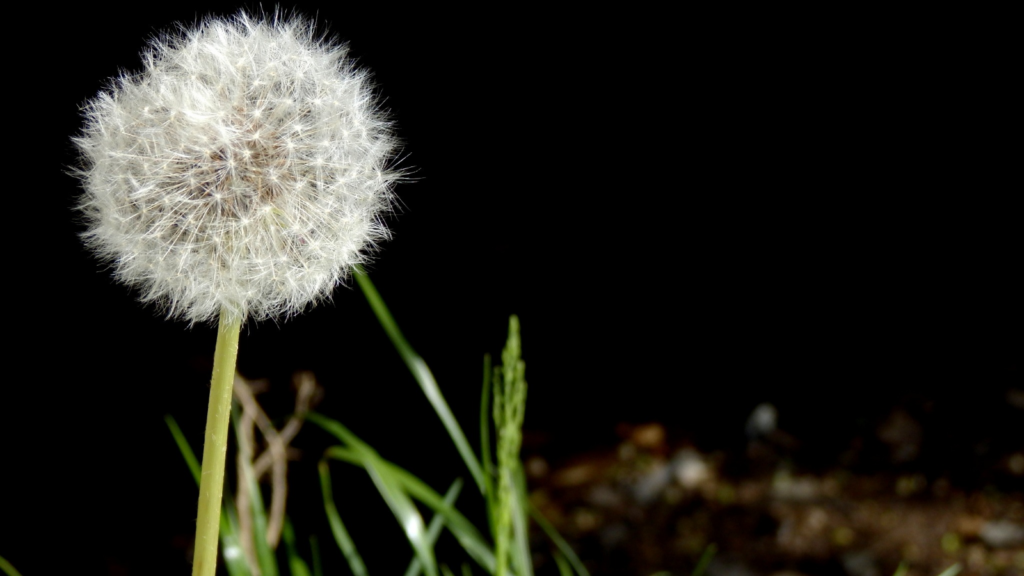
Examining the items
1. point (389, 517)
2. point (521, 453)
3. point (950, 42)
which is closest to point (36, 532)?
point (389, 517)

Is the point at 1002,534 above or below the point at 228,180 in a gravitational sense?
above

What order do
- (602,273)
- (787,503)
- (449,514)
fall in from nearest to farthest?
(449,514) < (787,503) < (602,273)

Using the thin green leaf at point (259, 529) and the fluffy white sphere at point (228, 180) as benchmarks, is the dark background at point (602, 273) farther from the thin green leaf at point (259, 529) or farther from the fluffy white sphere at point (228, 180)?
the fluffy white sphere at point (228, 180)

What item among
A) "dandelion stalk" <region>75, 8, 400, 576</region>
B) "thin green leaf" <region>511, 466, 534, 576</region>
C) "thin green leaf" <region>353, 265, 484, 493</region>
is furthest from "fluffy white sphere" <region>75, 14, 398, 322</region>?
"thin green leaf" <region>511, 466, 534, 576</region>

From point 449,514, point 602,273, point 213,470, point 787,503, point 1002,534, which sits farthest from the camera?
point 602,273

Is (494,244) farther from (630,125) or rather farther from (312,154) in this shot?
(312,154)

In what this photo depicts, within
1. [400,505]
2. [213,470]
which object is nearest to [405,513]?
[400,505]

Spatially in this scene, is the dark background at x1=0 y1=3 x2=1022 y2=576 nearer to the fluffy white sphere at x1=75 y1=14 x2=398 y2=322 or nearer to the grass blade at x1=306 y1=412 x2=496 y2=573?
the grass blade at x1=306 y1=412 x2=496 y2=573

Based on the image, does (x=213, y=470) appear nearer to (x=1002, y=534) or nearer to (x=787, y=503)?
(x=787, y=503)
